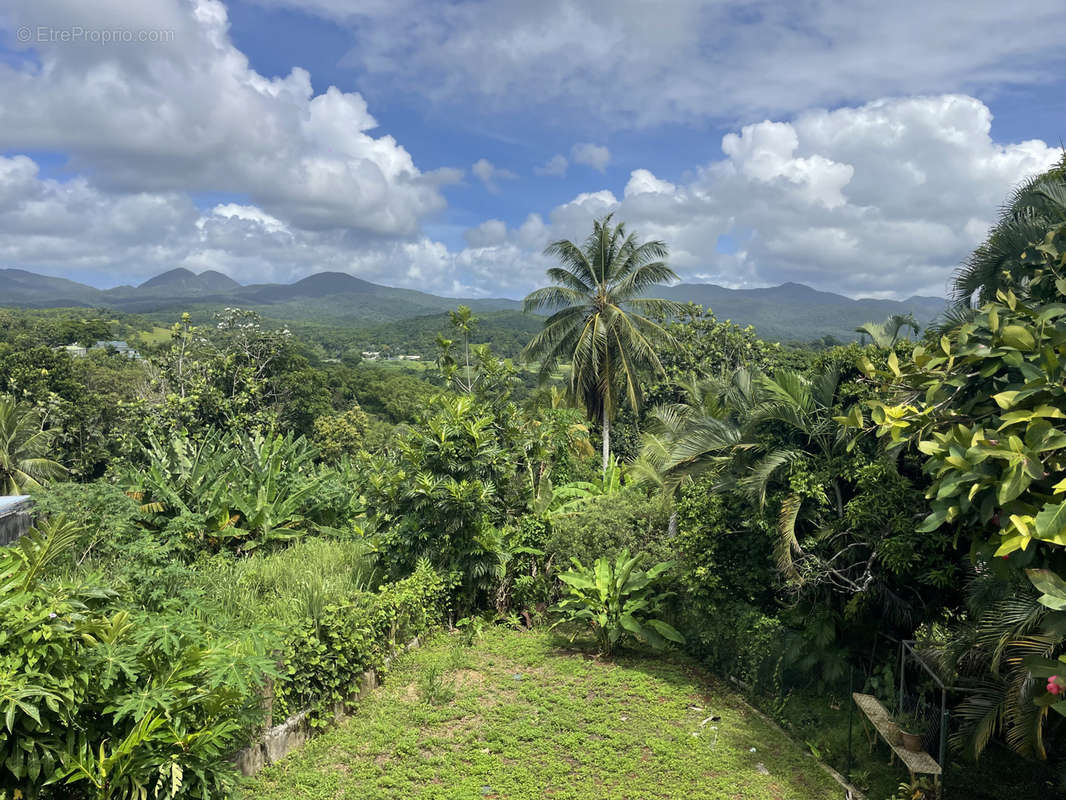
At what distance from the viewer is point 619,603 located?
846 cm

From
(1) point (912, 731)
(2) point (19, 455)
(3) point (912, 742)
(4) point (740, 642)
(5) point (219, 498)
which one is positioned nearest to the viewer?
(3) point (912, 742)

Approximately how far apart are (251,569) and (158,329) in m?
110

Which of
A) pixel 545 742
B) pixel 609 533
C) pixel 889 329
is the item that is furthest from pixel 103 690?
pixel 889 329

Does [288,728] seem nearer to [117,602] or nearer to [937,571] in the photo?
[117,602]

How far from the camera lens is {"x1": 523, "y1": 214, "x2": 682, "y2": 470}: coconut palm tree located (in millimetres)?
21078

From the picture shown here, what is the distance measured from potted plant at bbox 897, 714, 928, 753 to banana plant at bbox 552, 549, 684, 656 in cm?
288

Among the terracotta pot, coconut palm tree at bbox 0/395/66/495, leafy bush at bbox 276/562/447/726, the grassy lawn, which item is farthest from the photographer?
coconut palm tree at bbox 0/395/66/495

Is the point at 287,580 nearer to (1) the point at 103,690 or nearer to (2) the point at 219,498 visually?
(2) the point at 219,498

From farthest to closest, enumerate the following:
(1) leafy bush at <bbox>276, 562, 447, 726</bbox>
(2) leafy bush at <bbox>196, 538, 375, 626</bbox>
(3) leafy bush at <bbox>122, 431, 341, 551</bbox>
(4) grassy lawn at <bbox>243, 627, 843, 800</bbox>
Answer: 1. (3) leafy bush at <bbox>122, 431, 341, 551</bbox>
2. (2) leafy bush at <bbox>196, 538, 375, 626</bbox>
3. (1) leafy bush at <bbox>276, 562, 447, 726</bbox>
4. (4) grassy lawn at <bbox>243, 627, 843, 800</bbox>

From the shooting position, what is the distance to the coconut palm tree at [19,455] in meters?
18.3

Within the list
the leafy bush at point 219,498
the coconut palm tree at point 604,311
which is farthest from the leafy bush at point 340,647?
the coconut palm tree at point 604,311

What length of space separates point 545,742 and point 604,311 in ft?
54.7

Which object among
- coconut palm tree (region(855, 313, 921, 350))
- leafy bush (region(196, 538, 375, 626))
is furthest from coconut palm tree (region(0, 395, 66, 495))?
coconut palm tree (region(855, 313, 921, 350))

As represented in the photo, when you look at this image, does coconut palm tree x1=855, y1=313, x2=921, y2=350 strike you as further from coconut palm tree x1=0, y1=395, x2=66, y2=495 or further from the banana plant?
coconut palm tree x1=0, y1=395, x2=66, y2=495
